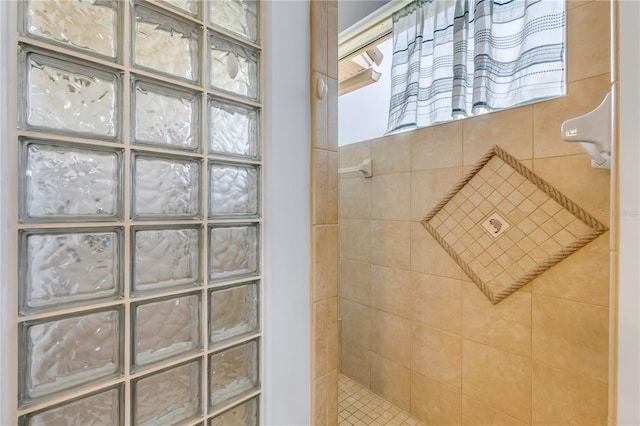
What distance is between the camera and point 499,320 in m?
1.13

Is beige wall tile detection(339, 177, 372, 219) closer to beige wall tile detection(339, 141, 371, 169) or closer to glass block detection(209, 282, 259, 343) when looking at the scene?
beige wall tile detection(339, 141, 371, 169)

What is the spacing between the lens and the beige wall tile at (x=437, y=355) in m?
1.25

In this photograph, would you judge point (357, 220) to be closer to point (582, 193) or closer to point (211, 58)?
point (582, 193)

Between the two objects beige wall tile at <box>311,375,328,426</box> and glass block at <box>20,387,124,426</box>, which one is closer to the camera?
glass block at <box>20,387,124,426</box>

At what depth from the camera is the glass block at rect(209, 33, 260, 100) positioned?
0.66 metres

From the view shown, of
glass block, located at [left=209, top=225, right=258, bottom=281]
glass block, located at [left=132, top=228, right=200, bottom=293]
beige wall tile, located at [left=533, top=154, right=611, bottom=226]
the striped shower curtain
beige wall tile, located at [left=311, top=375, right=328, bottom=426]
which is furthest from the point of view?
the striped shower curtain

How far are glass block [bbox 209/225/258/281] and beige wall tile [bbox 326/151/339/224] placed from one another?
0.24 metres

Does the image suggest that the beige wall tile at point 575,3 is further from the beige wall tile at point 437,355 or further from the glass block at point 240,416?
the glass block at point 240,416

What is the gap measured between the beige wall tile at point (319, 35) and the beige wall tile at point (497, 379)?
123 centimetres

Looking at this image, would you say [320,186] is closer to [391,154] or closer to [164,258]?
[164,258]

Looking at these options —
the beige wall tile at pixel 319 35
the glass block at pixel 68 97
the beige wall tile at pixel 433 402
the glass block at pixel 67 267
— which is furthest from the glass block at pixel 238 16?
the beige wall tile at pixel 433 402

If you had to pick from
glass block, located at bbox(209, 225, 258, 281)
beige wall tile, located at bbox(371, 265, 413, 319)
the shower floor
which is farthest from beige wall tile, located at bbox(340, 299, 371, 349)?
glass block, located at bbox(209, 225, 258, 281)

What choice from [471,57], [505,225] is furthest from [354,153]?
[505,225]

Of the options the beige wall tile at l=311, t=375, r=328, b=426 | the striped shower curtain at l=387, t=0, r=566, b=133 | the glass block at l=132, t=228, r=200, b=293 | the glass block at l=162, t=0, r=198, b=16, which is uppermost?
the striped shower curtain at l=387, t=0, r=566, b=133
